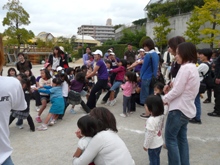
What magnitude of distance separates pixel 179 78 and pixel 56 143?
2472mm

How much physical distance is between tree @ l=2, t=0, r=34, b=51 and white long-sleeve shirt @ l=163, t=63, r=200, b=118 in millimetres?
28154

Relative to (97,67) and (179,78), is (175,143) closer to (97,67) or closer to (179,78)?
→ (179,78)

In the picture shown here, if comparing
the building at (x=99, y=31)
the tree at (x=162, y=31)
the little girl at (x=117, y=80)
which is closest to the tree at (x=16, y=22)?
the tree at (x=162, y=31)

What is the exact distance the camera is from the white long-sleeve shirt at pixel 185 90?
2.34 m

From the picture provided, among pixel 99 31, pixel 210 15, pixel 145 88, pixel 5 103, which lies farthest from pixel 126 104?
pixel 99 31

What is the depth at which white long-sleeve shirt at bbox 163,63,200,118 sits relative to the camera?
2344 mm

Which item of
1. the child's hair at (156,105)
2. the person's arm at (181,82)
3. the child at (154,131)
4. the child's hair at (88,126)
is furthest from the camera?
the child's hair at (156,105)

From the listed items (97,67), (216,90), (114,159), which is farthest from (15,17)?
(114,159)

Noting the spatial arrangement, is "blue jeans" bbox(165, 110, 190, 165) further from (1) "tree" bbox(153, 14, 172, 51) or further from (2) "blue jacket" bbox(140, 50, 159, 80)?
(1) "tree" bbox(153, 14, 172, 51)

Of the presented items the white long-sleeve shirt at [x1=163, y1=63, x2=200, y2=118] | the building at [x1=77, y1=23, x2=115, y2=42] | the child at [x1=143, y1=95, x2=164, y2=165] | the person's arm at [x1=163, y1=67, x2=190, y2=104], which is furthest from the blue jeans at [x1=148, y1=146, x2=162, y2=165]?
the building at [x1=77, y1=23, x2=115, y2=42]

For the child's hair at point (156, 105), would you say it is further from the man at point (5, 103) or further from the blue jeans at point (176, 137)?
the man at point (5, 103)

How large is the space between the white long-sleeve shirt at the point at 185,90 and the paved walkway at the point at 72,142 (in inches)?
41.4

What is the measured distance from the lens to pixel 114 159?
1.76 meters

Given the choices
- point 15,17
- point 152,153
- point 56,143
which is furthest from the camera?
point 15,17
